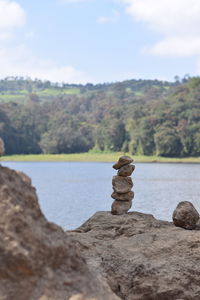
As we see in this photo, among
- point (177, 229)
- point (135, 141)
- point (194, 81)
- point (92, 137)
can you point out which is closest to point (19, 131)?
point (92, 137)

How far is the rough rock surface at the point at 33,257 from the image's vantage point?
4.11 meters

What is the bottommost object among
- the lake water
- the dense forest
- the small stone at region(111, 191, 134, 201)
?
the lake water

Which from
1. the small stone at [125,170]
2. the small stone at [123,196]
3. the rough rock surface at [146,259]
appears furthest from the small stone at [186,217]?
the small stone at [125,170]

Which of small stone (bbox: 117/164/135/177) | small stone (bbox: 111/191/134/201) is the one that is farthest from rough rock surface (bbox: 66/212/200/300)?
small stone (bbox: 117/164/135/177)

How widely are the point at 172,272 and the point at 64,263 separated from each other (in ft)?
12.4

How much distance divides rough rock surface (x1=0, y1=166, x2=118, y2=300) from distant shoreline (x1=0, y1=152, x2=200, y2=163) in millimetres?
106596

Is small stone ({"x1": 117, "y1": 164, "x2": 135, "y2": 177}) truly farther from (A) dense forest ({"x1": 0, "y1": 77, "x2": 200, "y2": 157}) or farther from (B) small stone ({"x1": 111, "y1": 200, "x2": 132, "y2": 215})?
(A) dense forest ({"x1": 0, "y1": 77, "x2": 200, "y2": 157})

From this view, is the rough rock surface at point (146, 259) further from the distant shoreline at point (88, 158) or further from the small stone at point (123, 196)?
the distant shoreline at point (88, 158)

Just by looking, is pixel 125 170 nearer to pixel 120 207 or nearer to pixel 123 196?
pixel 123 196

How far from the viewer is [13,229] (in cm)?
417

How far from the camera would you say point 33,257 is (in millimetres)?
4137

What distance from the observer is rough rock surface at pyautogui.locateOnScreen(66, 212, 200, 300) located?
7453 mm

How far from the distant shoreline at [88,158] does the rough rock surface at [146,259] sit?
101m

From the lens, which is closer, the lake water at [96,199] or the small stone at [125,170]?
the small stone at [125,170]
